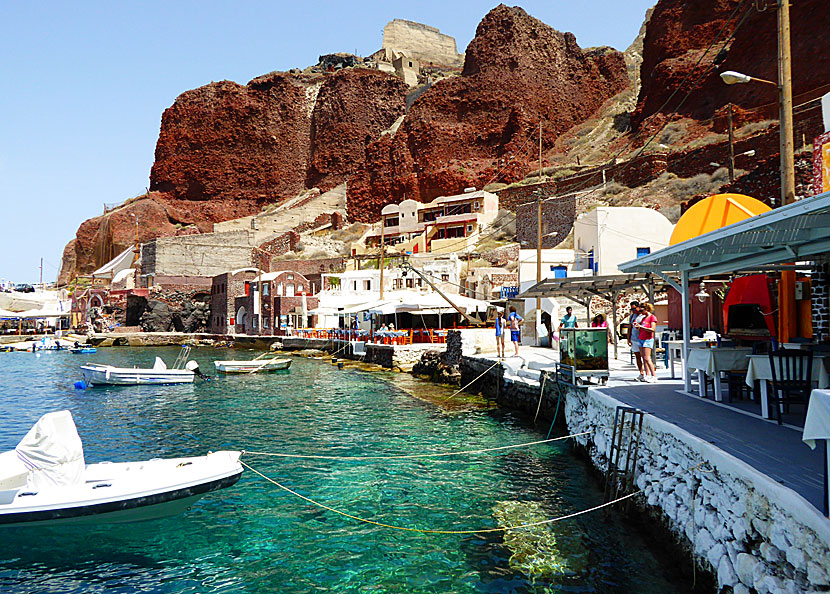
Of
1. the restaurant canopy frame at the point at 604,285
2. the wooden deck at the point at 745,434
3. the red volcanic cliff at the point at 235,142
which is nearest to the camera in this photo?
the wooden deck at the point at 745,434

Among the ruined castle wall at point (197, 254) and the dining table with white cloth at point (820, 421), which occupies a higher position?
the ruined castle wall at point (197, 254)

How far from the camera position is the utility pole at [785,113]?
8977 millimetres

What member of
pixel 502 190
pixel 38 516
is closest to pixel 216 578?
pixel 38 516

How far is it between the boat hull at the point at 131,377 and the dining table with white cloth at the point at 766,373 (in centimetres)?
2334

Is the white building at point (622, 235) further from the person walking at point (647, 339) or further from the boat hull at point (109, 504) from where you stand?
the boat hull at point (109, 504)

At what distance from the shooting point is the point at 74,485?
8.27 m

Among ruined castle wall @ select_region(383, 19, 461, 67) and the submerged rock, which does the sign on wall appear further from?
ruined castle wall @ select_region(383, 19, 461, 67)

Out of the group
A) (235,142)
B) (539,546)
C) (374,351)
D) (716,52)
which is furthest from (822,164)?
(235,142)

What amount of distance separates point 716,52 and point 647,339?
56.0m

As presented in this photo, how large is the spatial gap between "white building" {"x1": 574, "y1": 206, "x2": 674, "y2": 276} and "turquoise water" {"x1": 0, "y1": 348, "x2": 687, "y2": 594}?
58.0ft

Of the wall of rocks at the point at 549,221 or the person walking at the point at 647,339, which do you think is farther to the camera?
the wall of rocks at the point at 549,221

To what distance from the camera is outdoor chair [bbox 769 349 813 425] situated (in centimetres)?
718

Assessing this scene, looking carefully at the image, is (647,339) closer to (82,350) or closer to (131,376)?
(131,376)

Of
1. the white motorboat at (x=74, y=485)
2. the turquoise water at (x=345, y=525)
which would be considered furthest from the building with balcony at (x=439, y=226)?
the white motorboat at (x=74, y=485)
